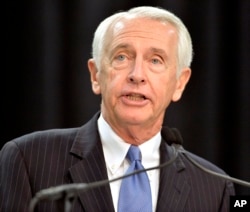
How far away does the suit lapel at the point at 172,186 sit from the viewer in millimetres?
1864

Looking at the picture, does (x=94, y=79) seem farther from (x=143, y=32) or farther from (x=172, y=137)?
(x=172, y=137)

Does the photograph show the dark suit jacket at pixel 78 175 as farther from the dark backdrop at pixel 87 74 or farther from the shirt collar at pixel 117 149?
the dark backdrop at pixel 87 74

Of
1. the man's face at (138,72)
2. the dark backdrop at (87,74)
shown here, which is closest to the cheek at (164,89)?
the man's face at (138,72)

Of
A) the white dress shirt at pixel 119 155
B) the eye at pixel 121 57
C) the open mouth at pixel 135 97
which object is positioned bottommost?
the white dress shirt at pixel 119 155

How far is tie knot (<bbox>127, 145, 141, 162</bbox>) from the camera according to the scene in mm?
1904

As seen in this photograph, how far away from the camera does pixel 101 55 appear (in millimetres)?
1978

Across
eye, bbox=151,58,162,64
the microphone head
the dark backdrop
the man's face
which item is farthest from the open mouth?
the dark backdrop

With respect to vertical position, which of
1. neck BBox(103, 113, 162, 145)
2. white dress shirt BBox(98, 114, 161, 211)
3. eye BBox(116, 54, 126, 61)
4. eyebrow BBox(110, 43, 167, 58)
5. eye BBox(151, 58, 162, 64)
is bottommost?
white dress shirt BBox(98, 114, 161, 211)

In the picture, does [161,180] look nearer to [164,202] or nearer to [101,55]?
[164,202]

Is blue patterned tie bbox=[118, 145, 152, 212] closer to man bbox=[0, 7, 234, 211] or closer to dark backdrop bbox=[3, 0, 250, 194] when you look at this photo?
man bbox=[0, 7, 234, 211]

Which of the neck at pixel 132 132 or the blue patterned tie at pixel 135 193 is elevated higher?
the neck at pixel 132 132

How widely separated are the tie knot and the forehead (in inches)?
11.3

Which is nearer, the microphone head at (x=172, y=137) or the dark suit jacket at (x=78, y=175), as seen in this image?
the microphone head at (x=172, y=137)

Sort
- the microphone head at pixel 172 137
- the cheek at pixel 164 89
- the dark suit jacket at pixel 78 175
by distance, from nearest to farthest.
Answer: the microphone head at pixel 172 137 → the dark suit jacket at pixel 78 175 → the cheek at pixel 164 89
